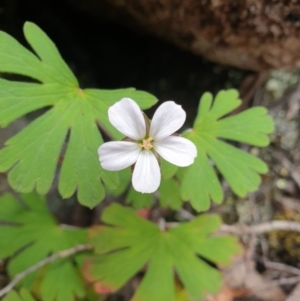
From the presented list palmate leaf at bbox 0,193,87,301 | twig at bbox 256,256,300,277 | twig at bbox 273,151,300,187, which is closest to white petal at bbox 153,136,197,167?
palmate leaf at bbox 0,193,87,301

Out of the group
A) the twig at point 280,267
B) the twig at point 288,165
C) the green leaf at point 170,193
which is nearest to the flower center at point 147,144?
the green leaf at point 170,193

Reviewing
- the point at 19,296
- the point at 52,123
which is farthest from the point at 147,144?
the point at 19,296

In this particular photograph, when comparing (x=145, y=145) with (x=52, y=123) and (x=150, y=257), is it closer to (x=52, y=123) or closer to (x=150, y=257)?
(x=52, y=123)

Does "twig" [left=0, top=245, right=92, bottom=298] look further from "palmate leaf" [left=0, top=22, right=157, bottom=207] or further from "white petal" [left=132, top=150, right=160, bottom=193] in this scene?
"white petal" [left=132, top=150, right=160, bottom=193]

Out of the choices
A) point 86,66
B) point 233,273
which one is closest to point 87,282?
point 233,273

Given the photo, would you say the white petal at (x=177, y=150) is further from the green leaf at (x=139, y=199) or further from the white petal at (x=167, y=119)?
the green leaf at (x=139, y=199)

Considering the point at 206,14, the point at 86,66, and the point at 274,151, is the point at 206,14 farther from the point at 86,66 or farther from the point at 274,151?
the point at 274,151
